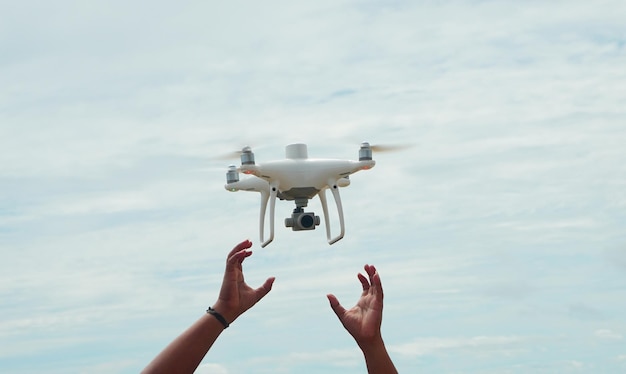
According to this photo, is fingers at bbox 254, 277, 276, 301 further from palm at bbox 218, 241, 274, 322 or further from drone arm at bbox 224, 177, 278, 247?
drone arm at bbox 224, 177, 278, 247

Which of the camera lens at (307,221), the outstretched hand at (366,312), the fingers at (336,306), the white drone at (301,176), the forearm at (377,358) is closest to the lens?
the forearm at (377,358)

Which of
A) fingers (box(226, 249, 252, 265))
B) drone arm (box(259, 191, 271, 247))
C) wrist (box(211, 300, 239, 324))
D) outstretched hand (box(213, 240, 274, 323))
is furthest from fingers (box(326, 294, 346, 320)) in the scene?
drone arm (box(259, 191, 271, 247))

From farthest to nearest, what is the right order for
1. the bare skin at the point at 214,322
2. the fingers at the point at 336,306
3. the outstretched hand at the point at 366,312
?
the fingers at the point at 336,306 → the bare skin at the point at 214,322 → the outstretched hand at the point at 366,312

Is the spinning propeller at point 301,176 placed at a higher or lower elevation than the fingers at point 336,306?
higher

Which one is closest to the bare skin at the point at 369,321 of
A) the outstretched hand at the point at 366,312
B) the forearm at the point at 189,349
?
the outstretched hand at the point at 366,312

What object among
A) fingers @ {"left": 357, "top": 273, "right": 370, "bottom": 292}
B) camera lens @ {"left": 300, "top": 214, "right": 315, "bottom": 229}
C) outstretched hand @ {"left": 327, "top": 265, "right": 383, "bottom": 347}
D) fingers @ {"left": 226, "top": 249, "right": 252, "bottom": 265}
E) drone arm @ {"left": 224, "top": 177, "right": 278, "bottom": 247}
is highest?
drone arm @ {"left": 224, "top": 177, "right": 278, "bottom": 247}

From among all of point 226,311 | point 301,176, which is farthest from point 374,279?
point 301,176

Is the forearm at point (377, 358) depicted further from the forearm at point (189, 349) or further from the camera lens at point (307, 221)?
the camera lens at point (307, 221)
